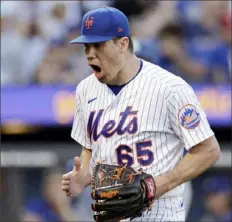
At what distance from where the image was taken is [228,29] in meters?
7.67

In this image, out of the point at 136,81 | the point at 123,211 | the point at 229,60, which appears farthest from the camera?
the point at 229,60

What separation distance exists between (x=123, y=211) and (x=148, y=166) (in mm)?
261

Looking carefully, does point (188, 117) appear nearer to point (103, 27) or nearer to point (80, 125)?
point (103, 27)

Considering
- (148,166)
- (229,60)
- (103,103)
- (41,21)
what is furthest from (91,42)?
(41,21)

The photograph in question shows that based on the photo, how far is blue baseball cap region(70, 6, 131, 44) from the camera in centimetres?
347

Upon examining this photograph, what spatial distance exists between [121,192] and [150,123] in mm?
360

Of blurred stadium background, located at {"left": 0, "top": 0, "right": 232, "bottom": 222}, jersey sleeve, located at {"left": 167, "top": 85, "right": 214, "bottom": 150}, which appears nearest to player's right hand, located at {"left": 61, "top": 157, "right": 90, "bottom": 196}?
jersey sleeve, located at {"left": 167, "top": 85, "right": 214, "bottom": 150}

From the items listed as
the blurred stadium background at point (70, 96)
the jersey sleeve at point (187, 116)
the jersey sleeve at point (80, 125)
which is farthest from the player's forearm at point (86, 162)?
the blurred stadium background at point (70, 96)

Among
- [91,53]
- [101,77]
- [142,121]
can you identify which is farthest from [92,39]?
[142,121]

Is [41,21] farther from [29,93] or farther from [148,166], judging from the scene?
[148,166]

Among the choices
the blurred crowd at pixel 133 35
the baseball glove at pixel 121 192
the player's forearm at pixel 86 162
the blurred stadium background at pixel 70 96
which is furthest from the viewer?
the blurred crowd at pixel 133 35

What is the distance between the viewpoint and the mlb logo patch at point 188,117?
3396 millimetres

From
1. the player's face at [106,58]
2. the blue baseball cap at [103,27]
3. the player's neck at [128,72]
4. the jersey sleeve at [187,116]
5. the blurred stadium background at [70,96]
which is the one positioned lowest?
the blurred stadium background at [70,96]

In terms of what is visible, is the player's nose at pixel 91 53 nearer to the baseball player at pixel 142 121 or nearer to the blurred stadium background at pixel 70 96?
the baseball player at pixel 142 121
